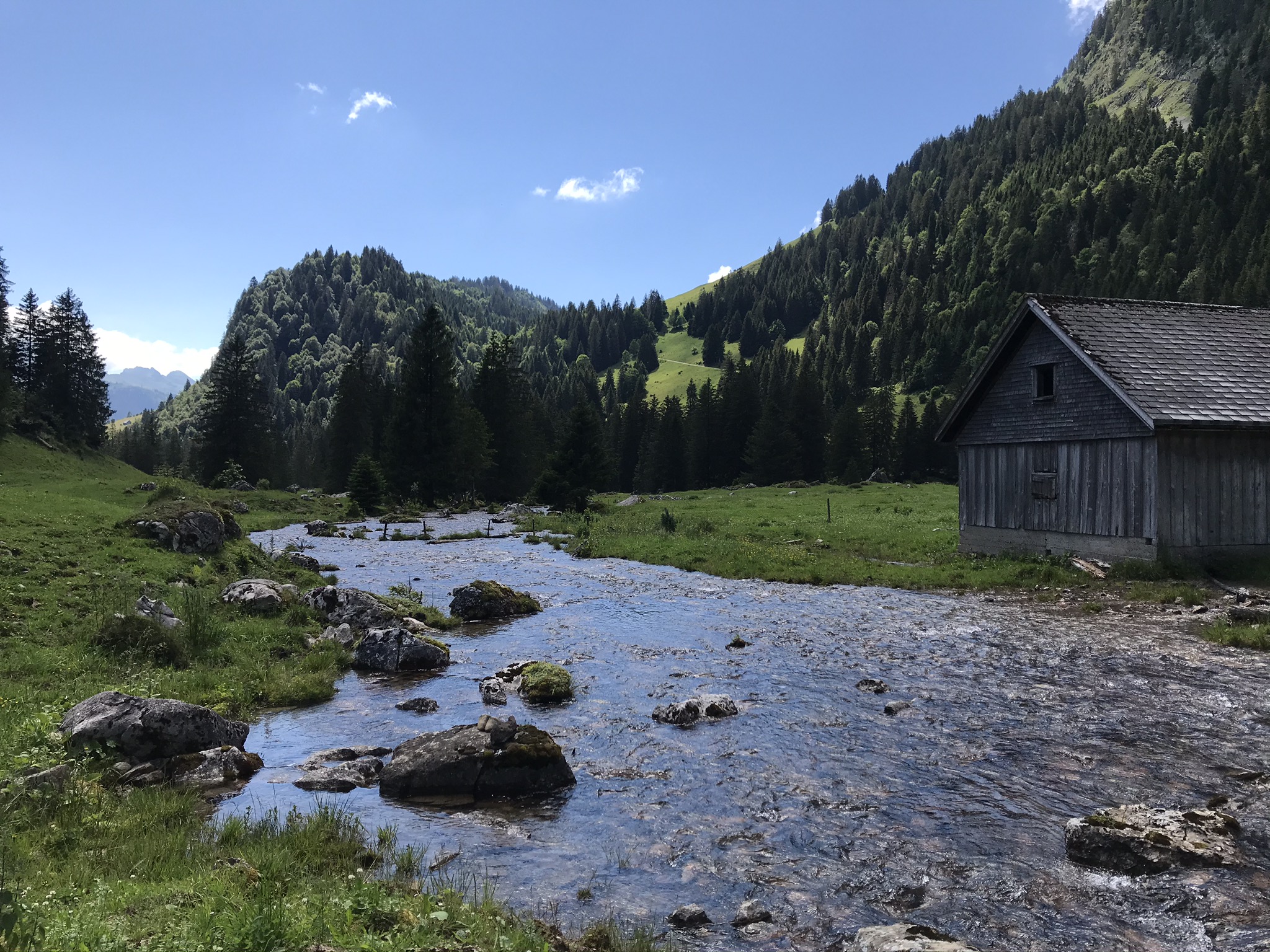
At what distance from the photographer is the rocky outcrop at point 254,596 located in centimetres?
2031

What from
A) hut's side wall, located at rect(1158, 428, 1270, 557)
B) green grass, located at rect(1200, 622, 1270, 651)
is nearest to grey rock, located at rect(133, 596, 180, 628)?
green grass, located at rect(1200, 622, 1270, 651)

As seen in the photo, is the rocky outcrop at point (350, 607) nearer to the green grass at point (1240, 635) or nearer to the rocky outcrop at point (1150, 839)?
the rocky outcrop at point (1150, 839)

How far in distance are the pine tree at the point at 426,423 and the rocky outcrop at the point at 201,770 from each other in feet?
212

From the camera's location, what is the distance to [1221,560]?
79.5 feet

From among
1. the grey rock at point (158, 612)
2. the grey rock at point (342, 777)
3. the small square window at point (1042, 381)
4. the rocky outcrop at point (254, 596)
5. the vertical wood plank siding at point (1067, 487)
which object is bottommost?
the grey rock at point (342, 777)

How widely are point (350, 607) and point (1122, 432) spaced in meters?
24.5

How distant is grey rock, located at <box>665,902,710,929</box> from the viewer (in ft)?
23.4

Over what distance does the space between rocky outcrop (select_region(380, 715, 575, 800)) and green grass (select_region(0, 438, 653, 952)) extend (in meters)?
1.23

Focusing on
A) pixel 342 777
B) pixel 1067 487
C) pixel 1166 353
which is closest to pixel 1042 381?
pixel 1166 353

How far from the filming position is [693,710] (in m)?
13.5

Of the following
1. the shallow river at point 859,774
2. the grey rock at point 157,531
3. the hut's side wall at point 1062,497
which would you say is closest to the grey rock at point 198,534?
the grey rock at point 157,531

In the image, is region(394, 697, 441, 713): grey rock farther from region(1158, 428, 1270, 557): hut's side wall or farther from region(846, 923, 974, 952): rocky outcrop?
region(1158, 428, 1270, 557): hut's side wall

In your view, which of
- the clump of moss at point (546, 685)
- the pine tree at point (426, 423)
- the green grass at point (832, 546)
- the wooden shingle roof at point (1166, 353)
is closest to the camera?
the clump of moss at point (546, 685)

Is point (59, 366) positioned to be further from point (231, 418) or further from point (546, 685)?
point (546, 685)
